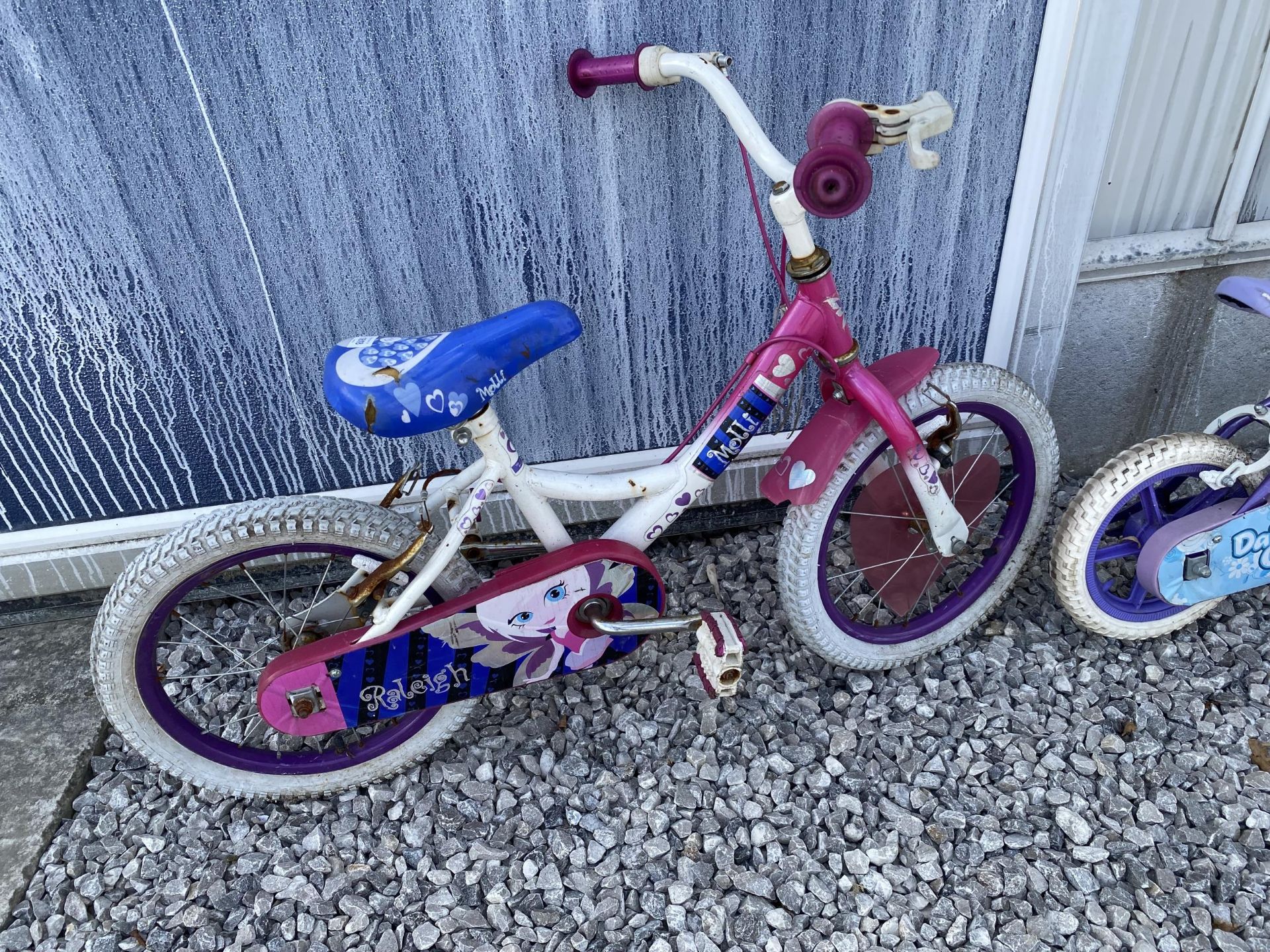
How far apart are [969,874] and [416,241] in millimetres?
1850

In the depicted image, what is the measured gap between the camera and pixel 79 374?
211cm

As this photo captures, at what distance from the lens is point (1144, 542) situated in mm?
2094

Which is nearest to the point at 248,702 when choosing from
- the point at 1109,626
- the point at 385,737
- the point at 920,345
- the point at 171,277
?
the point at 385,737

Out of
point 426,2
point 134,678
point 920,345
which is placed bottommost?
point 134,678

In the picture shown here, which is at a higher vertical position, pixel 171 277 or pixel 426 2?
pixel 426 2

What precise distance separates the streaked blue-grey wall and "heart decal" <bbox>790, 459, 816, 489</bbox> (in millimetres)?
561

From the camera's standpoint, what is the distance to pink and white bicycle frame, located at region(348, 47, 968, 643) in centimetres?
162

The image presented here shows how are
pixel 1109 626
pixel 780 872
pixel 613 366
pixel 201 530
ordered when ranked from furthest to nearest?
1. pixel 613 366
2. pixel 1109 626
3. pixel 780 872
4. pixel 201 530

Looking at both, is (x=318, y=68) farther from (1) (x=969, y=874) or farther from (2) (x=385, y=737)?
(1) (x=969, y=874)

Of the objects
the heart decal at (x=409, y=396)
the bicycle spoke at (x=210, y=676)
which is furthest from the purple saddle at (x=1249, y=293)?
the bicycle spoke at (x=210, y=676)

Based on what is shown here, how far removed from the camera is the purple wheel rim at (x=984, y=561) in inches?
76.3

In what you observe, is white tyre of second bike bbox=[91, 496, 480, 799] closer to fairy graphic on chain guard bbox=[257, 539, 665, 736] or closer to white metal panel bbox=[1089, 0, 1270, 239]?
fairy graphic on chain guard bbox=[257, 539, 665, 736]

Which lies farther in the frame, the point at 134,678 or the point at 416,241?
the point at 416,241

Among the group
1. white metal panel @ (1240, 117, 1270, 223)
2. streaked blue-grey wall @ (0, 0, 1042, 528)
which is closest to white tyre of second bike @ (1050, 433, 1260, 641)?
streaked blue-grey wall @ (0, 0, 1042, 528)
